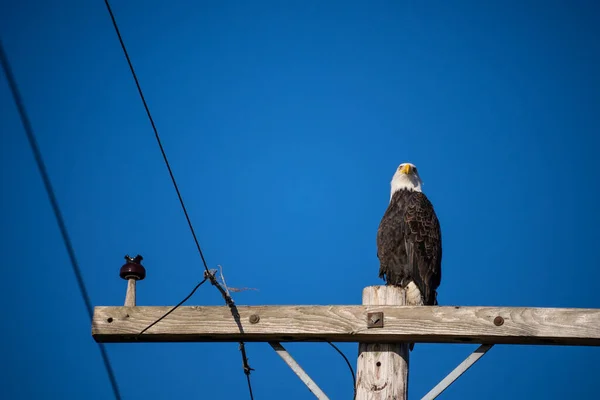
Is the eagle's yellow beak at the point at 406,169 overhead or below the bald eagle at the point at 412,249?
overhead

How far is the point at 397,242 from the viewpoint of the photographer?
5500mm

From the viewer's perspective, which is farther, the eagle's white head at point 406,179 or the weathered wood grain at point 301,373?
the eagle's white head at point 406,179

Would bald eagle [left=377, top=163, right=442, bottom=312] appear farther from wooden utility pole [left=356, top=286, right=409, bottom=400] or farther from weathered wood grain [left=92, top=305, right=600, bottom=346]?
weathered wood grain [left=92, top=305, right=600, bottom=346]

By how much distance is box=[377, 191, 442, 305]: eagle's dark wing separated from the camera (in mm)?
5219

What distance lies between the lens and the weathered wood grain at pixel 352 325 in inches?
122

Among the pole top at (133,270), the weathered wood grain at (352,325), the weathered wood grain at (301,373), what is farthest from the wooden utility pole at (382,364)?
the pole top at (133,270)

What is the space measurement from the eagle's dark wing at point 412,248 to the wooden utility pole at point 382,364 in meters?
1.74

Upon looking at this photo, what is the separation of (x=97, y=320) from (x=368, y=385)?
1.27 meters

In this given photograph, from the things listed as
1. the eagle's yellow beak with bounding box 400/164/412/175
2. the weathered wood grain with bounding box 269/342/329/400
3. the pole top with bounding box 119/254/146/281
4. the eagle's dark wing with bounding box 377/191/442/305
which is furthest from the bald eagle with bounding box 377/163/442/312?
the pole top with bounding box 119/254/146/281

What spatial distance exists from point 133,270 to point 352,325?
106 centimetres

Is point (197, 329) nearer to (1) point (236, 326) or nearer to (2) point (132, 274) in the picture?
(1) point (236, 326)

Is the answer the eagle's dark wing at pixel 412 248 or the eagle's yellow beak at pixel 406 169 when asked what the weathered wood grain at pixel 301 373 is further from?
the eagle's yellow beak at pixel 406 169

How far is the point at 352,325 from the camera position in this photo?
3.21m

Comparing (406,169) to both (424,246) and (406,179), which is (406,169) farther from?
(424,246)
